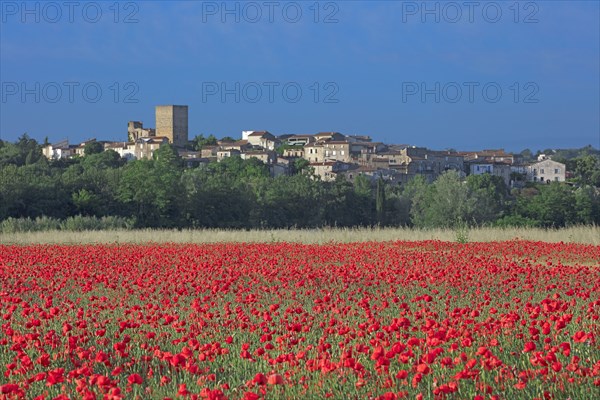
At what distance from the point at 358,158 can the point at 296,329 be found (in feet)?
530

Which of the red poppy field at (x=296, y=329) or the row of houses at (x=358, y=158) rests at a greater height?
the row of houses at (x=358, y=158)

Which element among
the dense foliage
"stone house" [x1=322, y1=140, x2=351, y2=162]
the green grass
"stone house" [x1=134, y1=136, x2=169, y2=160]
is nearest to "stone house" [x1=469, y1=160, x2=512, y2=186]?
"stone house" [x1=322, y1=140, x2=351, y2=162]

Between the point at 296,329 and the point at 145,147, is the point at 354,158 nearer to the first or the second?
the point at 145,147

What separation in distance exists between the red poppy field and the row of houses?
111329 mm

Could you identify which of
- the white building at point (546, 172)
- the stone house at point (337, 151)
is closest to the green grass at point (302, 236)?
the white building at point (546, 172)

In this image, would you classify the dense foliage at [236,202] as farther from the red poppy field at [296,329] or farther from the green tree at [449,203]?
the red poppy field at [296,329]

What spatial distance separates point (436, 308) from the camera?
1136 centimetres

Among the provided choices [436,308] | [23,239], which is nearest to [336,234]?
[23,239]

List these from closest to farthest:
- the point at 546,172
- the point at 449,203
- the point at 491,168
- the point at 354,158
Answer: the point at 449,203, the point at 491,168, the point at 546,172, the point at 354,158

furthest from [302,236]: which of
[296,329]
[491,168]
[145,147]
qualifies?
[145,147]

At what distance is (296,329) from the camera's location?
8.01 meters

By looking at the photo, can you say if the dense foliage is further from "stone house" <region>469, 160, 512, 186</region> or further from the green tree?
"stone house" <region>469, 160, 512, 186</region>

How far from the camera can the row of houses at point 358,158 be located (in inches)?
5531

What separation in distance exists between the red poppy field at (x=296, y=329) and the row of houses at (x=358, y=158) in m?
111
